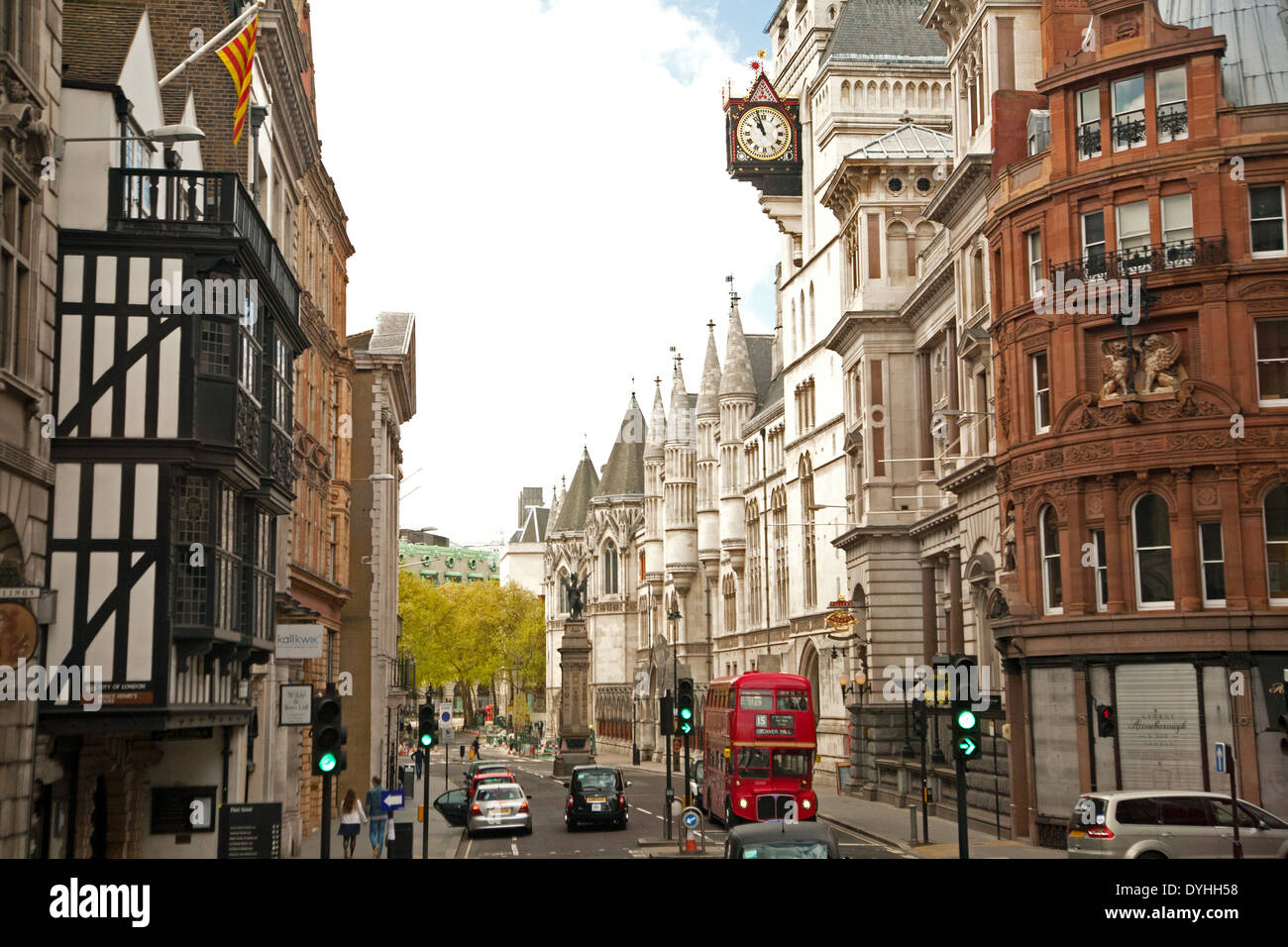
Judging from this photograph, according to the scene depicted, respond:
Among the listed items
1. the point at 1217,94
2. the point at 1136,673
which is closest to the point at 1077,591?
the point at 1136,673

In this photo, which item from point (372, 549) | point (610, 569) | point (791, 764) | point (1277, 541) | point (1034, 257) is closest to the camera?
point (1277, 541)

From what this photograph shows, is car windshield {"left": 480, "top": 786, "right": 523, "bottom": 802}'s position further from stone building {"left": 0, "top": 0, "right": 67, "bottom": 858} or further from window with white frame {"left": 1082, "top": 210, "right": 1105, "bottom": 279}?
stone building {"left": 0, "top": 0, "right": 67, "bottom": 858}

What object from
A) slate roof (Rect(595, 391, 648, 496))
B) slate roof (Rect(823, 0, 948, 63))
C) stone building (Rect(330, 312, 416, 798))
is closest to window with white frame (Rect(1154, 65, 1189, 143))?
stone building (Rect(330, 312, 416, 798))

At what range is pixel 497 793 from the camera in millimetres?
40875

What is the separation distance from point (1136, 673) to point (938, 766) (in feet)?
45.1

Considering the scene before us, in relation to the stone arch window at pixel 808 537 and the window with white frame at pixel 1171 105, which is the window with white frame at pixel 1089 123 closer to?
the window with white frame at pixel 1171 105

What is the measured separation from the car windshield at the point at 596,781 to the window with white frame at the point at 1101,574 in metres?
15.3

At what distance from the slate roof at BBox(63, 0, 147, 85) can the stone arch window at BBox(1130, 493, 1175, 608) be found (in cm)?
2321

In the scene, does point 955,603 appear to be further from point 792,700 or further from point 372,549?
point 372,549

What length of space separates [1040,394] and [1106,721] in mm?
8223

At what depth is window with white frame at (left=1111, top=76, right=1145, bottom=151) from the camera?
34.3 metres

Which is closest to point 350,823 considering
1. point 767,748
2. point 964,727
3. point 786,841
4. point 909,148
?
point 767,748

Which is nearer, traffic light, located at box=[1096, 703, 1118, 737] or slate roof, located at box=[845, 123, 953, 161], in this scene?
traffic light, located at box=[1096, 703, 1118, 737]

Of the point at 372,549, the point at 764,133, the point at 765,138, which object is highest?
the point at 764,133
